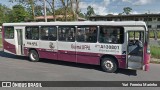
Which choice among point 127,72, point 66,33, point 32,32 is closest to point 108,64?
point 127,72

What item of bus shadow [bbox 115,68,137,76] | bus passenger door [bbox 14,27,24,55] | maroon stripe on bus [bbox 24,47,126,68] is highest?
bus passenger door [bbox 14,27,24,55]

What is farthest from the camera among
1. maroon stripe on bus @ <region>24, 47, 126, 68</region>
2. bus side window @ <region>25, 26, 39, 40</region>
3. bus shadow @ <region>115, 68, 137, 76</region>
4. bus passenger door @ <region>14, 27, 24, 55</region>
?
bus passenger door @ <region>14, 27, 24, 55</region>


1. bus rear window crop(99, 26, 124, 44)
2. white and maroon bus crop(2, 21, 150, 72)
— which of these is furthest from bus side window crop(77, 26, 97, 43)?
bus rear window crop(99, 26, 124, 44)

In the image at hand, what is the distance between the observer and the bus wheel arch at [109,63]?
34.3 feet

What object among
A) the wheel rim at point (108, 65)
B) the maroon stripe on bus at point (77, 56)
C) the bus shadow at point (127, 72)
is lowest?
the bus shadow at point (127, 72)

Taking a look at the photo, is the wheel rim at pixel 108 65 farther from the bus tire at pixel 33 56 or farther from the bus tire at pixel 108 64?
the bus tire at pixel 33 56

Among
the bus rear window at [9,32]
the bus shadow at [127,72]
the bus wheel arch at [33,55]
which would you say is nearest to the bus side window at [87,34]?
the bus shadow at [127,72]

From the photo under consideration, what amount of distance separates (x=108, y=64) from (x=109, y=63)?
67mm

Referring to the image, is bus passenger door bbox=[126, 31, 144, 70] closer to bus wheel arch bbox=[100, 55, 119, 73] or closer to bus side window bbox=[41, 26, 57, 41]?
bus wheel arch bbox=[100, 55, 119, 73]

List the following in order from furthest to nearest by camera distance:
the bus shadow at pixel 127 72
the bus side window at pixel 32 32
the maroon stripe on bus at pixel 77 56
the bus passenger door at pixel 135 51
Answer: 1. the bus side window at pixel 32 32
2. the maroon stripe on bus at pixel 77 56
3. the bus shadow at pixel 127 72
4. the bus passenger door at pixel 135 51

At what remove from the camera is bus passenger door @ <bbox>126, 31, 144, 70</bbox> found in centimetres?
973

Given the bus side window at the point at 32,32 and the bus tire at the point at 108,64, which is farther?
the bus side window at the point at 32,32

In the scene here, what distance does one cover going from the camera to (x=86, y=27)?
11.2 meters

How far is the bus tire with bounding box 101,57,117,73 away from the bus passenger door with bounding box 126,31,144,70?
2.50 feet
